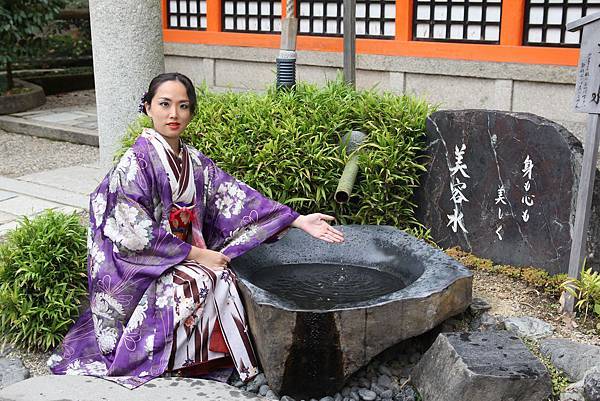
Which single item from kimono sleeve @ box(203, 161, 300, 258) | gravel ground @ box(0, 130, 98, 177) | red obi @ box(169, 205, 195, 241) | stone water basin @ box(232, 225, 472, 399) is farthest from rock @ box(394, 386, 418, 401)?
gravel ground @ box(0, 130, 98, 177)

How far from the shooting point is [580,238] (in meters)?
4.49

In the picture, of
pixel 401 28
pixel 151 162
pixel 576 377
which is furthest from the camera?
pixel 401 28

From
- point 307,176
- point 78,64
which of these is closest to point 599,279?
point 307,176

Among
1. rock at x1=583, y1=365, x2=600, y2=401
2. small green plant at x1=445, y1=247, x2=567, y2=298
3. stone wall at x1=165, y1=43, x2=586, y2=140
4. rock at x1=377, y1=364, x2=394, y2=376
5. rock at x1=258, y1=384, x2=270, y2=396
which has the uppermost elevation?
stone wall at x1=165, y1=43, x2=586, y2=140

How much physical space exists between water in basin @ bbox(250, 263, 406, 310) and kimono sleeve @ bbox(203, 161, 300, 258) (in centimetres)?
27

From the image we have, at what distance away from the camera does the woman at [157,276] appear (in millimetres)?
4090

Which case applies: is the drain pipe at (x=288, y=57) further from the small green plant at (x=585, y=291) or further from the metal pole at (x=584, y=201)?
the small green plant at (x=585, y=291)

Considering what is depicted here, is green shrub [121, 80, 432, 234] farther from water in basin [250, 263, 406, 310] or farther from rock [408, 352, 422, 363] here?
rock [408, 352, 422, 363]

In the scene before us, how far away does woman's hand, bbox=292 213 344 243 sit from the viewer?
431cm

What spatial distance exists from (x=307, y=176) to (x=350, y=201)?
396 mm

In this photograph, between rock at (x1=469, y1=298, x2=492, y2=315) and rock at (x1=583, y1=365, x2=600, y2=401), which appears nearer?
rock at (x1=583, y1=365, x2=600, y2=401)

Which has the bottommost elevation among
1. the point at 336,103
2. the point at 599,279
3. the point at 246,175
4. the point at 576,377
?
the point at 576,377

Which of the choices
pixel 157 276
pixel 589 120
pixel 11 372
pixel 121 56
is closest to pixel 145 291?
pixel 157 276

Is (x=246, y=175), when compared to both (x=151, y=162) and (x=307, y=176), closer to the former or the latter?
(x=307, y=176)
